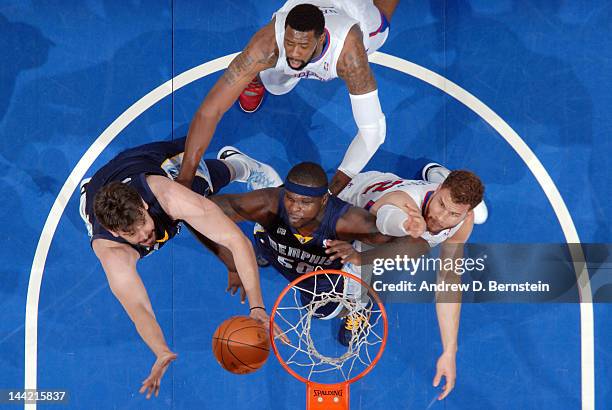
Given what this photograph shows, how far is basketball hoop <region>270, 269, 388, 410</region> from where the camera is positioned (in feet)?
15.8

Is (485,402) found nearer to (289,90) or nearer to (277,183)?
(277,183)

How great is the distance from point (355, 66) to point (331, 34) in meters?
0.29

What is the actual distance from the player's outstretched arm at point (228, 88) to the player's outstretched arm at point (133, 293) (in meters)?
0.69

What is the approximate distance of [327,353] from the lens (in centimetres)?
514

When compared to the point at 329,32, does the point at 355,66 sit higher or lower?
lower

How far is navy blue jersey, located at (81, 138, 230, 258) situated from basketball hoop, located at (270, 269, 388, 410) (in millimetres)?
974

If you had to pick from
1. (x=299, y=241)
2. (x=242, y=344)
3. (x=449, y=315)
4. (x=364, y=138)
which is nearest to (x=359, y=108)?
(x=364, y=138)

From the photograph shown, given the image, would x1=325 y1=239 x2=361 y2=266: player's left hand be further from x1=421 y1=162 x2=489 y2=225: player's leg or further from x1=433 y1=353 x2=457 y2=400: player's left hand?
x1=433 y1=353 x2=457 y2=400: player's left hand

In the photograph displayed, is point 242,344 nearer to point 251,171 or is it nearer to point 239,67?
point 251,171

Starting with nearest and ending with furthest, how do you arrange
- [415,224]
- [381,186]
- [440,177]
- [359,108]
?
[415,224] → [359,108] → [381,186] → [440,177]

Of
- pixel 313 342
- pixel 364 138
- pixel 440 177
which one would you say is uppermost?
pixel 364 138

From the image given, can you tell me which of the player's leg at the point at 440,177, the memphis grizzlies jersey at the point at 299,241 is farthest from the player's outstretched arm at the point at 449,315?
the memphis grizzlies jersey at the point at 299,241

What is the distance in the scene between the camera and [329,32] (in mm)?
4574

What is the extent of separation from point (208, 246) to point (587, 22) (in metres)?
3.43
